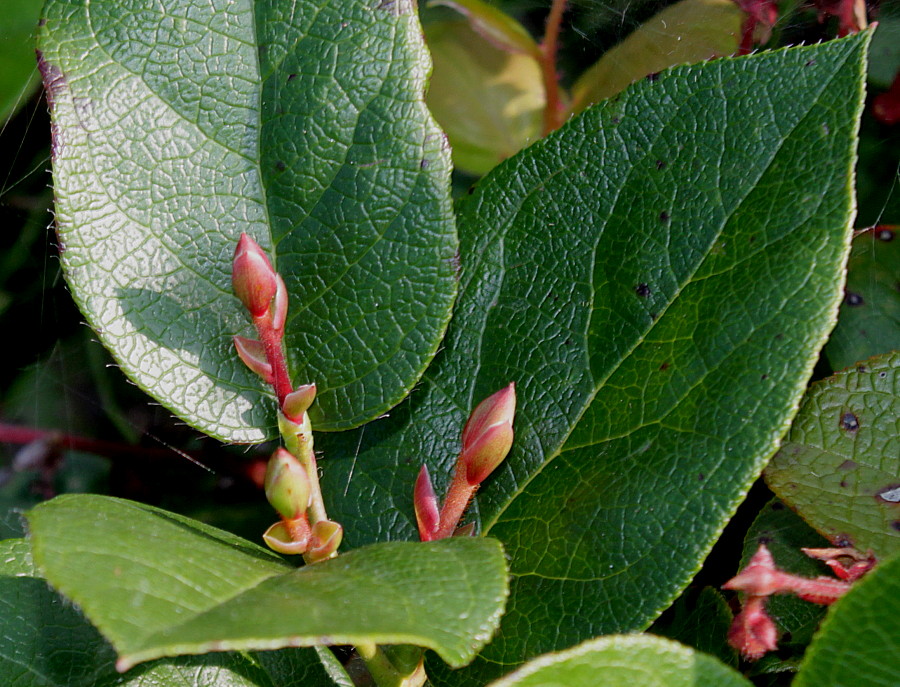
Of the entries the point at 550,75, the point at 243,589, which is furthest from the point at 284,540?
the point at 550,75

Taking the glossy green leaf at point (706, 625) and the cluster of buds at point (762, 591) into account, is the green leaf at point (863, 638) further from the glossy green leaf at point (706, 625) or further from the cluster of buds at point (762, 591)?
the glossy green leaf at point (706, 625)

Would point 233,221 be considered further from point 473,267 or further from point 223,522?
point 223,522

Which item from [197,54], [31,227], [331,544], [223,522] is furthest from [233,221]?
[31,227]

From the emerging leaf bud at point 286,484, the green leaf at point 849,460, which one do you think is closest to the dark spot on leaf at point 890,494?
the green leaf at point 849,460

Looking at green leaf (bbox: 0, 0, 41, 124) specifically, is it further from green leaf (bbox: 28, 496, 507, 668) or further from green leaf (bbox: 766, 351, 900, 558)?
green leaf (bbox: 766, 351, 900, 558)

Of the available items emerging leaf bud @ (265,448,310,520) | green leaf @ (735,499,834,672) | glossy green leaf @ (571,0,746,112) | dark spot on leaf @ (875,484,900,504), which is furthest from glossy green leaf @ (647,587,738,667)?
glossy green leaf @ (571,0,746,112)
